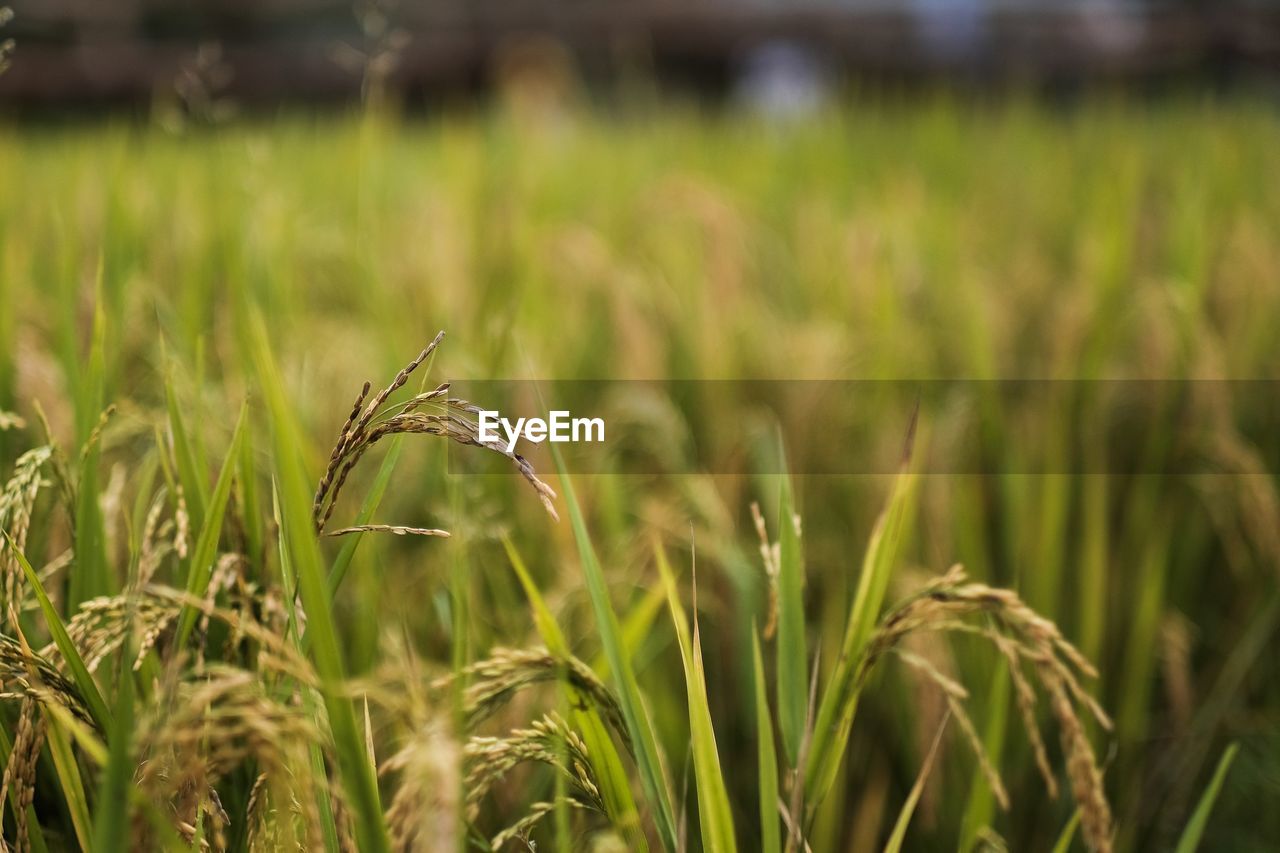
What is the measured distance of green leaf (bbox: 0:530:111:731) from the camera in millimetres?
444

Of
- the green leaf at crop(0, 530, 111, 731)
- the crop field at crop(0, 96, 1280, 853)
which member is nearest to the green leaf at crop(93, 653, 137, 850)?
the crop field at crop(0, 96, 1280, 853)

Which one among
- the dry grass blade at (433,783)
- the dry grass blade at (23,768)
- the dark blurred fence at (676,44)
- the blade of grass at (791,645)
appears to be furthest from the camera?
the dark blurred fence at (676,44)

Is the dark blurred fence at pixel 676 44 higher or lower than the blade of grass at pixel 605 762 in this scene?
higher

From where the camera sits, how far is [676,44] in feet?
23.7

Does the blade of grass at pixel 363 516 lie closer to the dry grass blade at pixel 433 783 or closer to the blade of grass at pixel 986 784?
the dry grass blade at pixel 433 783

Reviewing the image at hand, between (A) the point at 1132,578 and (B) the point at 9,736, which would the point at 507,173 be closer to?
(A) the point at 1132,578

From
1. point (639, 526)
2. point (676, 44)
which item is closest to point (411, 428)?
point (639, 526)

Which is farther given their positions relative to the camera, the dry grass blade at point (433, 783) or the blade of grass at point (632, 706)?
the blade of grass at point (632, 706)

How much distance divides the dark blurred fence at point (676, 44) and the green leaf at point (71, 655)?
5.15m

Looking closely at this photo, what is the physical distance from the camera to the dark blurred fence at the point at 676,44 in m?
5.40

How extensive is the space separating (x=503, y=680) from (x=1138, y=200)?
1.76 meters

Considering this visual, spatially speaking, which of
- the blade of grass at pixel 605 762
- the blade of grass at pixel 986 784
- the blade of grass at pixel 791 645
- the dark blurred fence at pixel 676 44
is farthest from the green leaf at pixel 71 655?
the dark blurred fence at pixel 676 44

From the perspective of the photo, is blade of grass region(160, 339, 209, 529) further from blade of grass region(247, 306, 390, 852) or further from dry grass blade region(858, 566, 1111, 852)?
dry grass blade region(858, 566, 1111, 852)

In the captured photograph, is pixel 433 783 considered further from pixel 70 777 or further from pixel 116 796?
pixel 70 777
